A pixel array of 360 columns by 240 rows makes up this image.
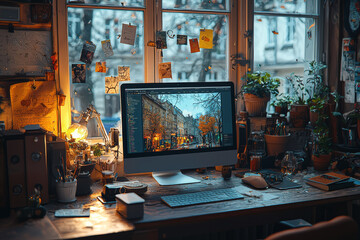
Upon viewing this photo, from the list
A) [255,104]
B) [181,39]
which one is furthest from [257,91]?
[181,39]

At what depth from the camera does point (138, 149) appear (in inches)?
A: 81.5

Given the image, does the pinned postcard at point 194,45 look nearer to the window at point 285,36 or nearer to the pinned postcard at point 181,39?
the pinned postcard at point 181,39

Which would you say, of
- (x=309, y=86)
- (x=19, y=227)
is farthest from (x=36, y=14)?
(x=309, y=86)

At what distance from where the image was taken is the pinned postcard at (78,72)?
233 centimetres

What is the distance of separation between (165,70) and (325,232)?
5.01 ft

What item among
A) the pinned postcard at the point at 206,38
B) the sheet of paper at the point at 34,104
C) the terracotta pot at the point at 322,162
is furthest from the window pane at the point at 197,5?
the terracotta pot at the point at 322,162

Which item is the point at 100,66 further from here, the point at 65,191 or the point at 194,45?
the point at 65,191

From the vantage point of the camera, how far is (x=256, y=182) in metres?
2.08

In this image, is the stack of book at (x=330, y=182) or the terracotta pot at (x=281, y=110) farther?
the terracotta pot at (x=281, y=110)

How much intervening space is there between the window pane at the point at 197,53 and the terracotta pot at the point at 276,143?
52cm

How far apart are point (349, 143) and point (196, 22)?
1273mm

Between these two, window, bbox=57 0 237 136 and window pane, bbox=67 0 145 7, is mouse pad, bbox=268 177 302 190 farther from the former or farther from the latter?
window pane, bbox=67 0 145 7

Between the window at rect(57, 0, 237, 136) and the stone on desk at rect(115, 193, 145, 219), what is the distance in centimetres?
87

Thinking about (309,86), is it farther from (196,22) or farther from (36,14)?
(36,14)
